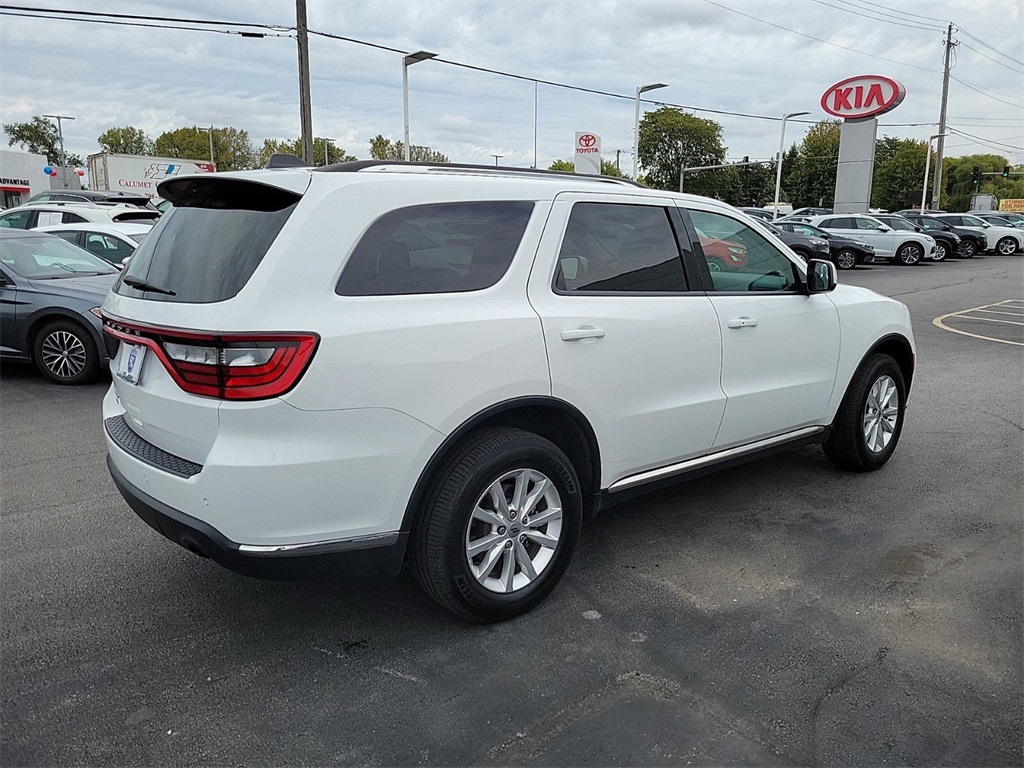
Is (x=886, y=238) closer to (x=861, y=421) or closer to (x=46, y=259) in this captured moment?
(x=861, y=421)

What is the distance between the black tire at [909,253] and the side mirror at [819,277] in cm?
2438

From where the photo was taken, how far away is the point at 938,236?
28.4 m

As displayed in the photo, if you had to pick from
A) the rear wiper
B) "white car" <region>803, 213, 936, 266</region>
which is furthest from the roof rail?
"white car" <region>803, 213, 936, 266</region>

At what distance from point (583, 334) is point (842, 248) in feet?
78.5

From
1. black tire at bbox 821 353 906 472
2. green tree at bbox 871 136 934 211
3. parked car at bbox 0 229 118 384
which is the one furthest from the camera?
green tree at bbox 871 136 934 211

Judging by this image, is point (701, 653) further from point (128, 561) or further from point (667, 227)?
point (128, 561)

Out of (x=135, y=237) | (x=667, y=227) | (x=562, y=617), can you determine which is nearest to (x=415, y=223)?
(x=667, y=227)

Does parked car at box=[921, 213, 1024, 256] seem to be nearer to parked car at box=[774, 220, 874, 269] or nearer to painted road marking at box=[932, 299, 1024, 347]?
parked car at box=[774, 220, 874, 269]

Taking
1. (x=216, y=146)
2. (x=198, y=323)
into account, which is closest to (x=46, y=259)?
(x=198, y=323)

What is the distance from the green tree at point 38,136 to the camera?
96.6m

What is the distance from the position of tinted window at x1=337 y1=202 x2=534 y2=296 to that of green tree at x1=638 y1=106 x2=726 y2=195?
97.1m

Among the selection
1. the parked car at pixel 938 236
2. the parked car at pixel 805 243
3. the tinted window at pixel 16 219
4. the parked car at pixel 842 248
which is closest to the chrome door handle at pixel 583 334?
the tinted window at pixel 16 219

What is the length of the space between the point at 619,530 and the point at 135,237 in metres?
8.81

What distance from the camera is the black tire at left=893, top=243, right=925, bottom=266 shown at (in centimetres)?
2619
